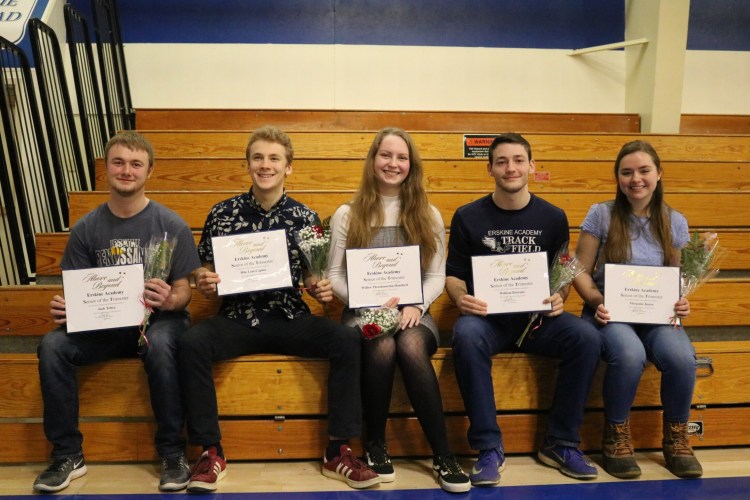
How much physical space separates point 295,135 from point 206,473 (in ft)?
7.84

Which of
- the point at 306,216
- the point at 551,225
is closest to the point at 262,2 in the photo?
the point at 306,216

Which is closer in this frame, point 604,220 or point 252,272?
point 252,272

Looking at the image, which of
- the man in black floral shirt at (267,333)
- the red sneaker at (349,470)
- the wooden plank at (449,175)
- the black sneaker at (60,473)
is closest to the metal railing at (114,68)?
the wooden plank at (449,175)

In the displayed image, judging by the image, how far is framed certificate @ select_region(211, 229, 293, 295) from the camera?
2059 millimetres

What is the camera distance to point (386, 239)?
87.7 inches

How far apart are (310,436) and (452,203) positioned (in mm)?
1476

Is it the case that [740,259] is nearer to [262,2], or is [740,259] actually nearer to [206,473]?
[206,473]

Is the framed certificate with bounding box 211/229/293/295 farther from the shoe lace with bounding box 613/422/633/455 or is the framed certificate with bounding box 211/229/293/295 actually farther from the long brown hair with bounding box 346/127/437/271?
the shoe lace with bounding box 613/422/633/455

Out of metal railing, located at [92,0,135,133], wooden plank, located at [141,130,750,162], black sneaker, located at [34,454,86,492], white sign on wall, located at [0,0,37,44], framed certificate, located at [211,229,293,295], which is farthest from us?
metal railing, located at [92,0,135,133]

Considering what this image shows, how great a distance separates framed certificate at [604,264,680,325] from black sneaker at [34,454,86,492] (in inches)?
73.9

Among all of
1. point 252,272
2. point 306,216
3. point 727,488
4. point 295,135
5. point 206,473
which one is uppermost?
point 295,135

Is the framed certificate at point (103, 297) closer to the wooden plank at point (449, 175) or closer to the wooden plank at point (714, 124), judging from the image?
the wooden plank at point (449, 175)

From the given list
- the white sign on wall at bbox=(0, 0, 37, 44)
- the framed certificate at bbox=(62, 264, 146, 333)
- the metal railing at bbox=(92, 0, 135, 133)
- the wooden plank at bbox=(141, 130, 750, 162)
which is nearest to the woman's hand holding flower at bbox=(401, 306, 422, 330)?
the framed certificate at bbox=(62, 264, 146, 333)

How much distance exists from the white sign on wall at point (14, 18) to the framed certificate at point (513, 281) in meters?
3.67
